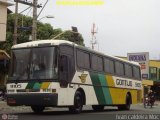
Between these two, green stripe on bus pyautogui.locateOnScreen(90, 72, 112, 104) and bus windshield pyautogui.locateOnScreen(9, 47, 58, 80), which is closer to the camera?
bus windshield pyautogui.locateOnScreen(9, 47, 58, 80)

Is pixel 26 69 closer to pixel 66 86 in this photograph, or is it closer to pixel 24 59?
pixel 24 59

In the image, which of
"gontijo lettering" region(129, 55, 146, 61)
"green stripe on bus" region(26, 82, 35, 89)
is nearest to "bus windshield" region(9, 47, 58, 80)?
"green stripe on bus" region(26, 82, 35, 89)

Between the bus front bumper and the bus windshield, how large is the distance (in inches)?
29.6

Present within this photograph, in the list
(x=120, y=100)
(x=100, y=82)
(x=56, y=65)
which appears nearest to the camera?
(x=56, y=65)

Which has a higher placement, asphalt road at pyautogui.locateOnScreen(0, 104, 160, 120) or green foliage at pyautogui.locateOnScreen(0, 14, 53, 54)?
green foliage at pyautogui.locateOnScreen(0, 14, 53, 54)

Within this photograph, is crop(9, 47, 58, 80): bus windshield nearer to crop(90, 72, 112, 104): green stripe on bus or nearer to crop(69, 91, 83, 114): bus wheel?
crop(69, 91, 83, 114): bus wheel

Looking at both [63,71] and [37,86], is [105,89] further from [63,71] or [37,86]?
[37,86]

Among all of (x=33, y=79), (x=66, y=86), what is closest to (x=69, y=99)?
(x=66, y=86)

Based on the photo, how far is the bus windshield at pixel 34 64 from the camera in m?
19.5

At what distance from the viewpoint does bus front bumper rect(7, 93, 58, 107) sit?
62.6ft

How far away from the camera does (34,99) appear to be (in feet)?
63.3

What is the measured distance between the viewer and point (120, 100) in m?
27.9

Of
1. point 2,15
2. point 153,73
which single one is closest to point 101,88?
point 2,15

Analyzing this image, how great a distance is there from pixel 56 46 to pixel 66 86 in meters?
1.81
